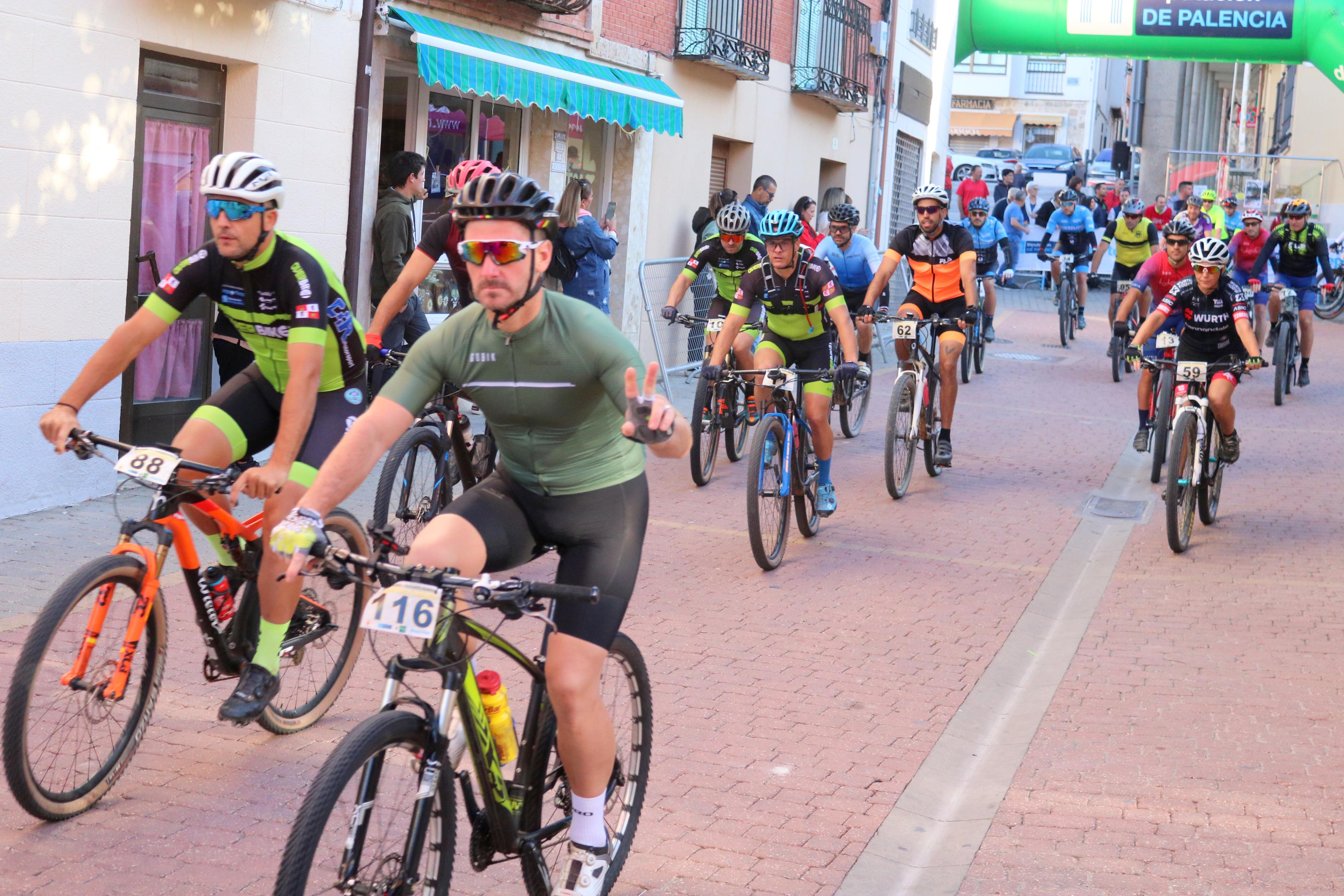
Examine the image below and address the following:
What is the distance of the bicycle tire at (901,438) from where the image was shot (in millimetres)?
10148

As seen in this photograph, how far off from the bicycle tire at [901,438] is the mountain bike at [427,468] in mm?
3351

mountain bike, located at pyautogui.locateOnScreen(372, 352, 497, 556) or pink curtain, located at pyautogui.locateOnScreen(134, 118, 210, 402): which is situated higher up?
pink curtain, located at pyautogui.locateOnScreen(134, 118, 210, 402)

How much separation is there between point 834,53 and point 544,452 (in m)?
18.4

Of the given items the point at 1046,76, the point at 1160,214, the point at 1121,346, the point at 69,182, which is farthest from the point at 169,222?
the point at 1046,76

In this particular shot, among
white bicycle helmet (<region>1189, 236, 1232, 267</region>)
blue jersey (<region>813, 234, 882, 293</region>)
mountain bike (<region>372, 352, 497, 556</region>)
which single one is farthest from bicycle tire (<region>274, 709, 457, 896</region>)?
blue jersey (<region>813, 234, 882, 293</region>)

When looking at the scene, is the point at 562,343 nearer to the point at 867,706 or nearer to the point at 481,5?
the point at 867,706

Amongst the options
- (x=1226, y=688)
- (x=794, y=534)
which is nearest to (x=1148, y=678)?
(x=1226, y=688)

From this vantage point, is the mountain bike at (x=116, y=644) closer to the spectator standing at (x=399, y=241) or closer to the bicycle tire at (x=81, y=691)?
the bicycle tire at (x=81, y=691)

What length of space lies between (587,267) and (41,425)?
8827 millimetres

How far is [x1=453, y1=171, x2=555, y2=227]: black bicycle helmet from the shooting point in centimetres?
356

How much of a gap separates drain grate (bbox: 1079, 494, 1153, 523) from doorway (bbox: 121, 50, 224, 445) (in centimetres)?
603

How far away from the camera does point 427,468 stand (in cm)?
739

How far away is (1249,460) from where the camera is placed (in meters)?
12.8

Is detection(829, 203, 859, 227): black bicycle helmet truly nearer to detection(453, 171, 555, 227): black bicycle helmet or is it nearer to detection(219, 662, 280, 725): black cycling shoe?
detection(219, 662, 280, 725): black cycling shoe
